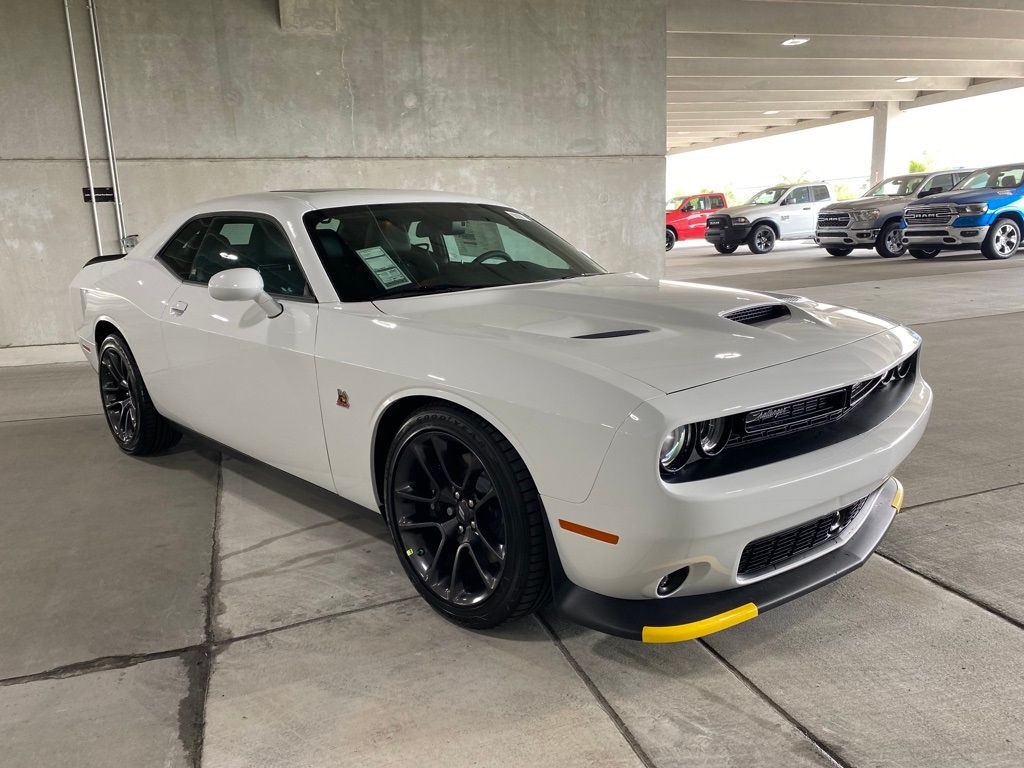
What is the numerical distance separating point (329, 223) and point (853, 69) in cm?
2152

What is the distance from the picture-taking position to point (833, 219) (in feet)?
54.7

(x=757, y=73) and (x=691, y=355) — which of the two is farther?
(x=757, y=73)

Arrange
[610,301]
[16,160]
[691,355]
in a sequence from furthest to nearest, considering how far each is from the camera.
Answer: [16,160] < [610,301] < [691,355]

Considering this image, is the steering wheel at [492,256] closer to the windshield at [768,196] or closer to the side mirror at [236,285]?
the side mirror at [236,285]

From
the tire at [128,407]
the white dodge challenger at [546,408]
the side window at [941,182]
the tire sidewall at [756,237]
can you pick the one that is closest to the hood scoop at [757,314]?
the white dodge challenger at [546,408]

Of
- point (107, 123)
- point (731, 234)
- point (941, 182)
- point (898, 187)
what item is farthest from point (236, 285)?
point (731, 234)

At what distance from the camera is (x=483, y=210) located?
12.8ft

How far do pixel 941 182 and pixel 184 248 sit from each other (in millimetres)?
15704

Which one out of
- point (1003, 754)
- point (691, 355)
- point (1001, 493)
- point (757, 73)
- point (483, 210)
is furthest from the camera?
point (757, 73)

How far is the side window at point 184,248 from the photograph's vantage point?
12.9 feet

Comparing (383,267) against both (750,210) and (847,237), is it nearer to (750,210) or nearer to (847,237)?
(847,237)

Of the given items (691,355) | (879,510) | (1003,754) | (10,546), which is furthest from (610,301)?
(10,546)

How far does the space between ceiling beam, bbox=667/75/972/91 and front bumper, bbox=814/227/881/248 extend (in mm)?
6032

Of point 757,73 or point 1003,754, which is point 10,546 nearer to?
point 1003,754
